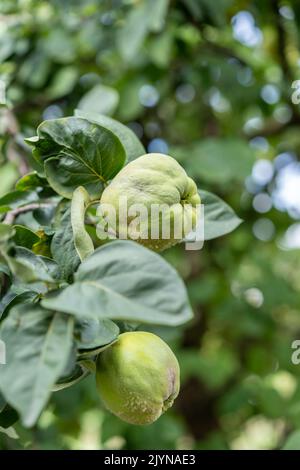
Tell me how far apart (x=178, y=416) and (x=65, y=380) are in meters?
1.57

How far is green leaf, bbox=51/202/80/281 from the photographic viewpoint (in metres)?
0.57

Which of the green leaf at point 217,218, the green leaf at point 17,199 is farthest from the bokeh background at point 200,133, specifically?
the green leaf at point 217,218

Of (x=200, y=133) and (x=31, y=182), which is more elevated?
(x=31, y=182)

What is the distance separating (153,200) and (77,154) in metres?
0.11

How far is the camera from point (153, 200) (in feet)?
1.85

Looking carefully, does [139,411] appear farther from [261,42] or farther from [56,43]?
[261,42]

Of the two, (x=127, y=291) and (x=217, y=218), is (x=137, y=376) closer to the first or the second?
(x=127, y=291)

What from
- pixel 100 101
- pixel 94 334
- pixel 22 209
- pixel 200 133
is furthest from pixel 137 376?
pixel 200 133

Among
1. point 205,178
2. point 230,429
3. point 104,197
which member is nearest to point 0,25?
point 205,178

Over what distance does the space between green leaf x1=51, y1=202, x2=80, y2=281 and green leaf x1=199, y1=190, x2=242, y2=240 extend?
155 millimetres

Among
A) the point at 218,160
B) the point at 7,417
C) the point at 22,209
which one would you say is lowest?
the point at 218,160

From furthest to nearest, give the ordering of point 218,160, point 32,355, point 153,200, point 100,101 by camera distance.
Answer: point 218,160, point 100,101, point 153,200, point 32,355

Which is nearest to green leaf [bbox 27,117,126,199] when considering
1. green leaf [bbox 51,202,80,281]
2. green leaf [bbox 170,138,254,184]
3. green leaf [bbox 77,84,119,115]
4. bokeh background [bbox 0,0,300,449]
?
green leaf [bbox 51,202,80,281]

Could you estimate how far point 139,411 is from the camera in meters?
0.55
